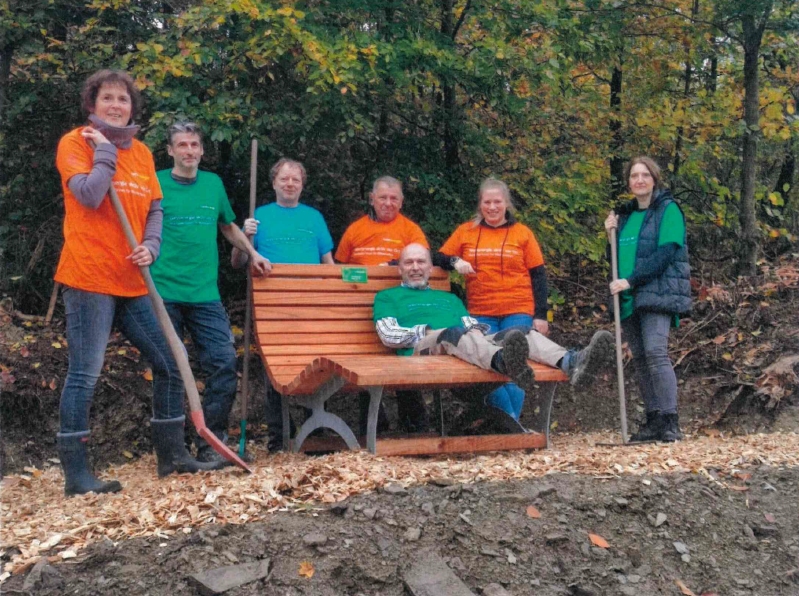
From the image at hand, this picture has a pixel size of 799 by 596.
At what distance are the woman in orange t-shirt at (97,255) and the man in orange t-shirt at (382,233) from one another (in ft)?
6.88

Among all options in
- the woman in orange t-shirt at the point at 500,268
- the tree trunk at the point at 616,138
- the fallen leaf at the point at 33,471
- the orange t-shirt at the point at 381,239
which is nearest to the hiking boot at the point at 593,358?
the woman in orange t-shirt at the point at 500,268

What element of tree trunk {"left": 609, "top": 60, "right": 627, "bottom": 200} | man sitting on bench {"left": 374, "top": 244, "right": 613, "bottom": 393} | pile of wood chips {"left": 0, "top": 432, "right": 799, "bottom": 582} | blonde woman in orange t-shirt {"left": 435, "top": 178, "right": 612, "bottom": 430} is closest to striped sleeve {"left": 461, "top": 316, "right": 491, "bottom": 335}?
man sitting on bench {"left": 374, "top": 244, "right": 613, "bottom": 393}

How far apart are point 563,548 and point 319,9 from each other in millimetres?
4691

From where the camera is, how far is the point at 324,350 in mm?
5734

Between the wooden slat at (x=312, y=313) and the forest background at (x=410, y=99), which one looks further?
the forest background at (x=410, y=99)

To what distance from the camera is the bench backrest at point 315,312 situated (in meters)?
5.68

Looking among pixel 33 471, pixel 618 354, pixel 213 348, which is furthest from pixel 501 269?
pixel 33 471

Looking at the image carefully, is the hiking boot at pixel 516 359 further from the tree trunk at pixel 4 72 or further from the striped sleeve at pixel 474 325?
the tree trunk at pixel 4 72

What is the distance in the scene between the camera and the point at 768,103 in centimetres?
823

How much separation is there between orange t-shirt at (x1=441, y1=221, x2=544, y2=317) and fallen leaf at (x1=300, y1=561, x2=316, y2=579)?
9.61 ft

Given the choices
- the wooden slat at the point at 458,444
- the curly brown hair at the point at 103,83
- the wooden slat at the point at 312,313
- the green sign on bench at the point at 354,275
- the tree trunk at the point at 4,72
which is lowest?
the wooden slat at the point at 458,444

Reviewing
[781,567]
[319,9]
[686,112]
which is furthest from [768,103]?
[781,567]

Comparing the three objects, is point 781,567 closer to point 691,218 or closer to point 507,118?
point 507,118

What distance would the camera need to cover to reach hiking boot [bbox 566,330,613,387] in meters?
4.59
